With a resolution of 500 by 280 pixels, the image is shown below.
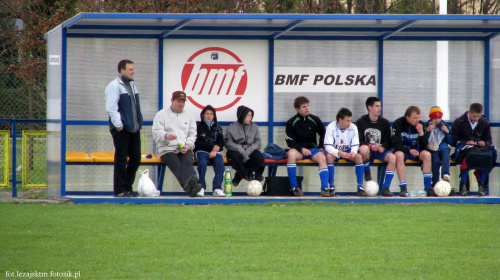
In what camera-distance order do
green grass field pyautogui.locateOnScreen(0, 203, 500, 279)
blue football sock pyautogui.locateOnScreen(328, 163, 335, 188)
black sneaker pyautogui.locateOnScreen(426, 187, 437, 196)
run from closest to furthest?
green grass field pyautogui.locateOnScreen(0, 203, 500, 279) < blue football sock pyautogui.locateOnScreen(328, 163, 335, 188) < black sneaker pyautogui.locateOnScreen(426, 187, 437, 196)

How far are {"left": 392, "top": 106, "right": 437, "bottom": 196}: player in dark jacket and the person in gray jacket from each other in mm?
2036

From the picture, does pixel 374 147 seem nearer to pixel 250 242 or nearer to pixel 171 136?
pixel 171 136

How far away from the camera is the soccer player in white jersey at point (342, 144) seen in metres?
11.8

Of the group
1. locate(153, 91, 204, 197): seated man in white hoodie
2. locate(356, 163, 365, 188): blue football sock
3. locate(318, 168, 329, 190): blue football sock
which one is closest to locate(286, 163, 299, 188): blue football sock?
locate(318, 168, 329, 190): blue football sock

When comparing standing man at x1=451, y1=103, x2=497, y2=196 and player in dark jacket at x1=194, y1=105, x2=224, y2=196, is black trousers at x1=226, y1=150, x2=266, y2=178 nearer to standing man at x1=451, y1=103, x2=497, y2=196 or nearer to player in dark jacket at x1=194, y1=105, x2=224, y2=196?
player in dark jacket at x1=194, y1=105, x2=224, y2=196

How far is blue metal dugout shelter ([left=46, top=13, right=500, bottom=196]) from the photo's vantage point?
458 inches

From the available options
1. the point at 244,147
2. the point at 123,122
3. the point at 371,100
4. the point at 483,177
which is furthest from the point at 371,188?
the point at 123,122

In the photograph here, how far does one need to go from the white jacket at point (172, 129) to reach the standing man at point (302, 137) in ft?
4.81

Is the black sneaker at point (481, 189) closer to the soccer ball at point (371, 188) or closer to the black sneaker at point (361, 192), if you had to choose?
the soccer ball at point (371, 188)

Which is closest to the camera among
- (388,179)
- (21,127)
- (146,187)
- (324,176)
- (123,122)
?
(123,122)

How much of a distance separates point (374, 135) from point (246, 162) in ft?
6.54

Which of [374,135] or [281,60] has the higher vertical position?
[281,60]

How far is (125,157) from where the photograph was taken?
36.3 ft

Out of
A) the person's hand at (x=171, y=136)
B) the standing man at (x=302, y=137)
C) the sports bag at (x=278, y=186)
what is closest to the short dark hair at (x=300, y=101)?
the standing man at (x=302, y=137)
